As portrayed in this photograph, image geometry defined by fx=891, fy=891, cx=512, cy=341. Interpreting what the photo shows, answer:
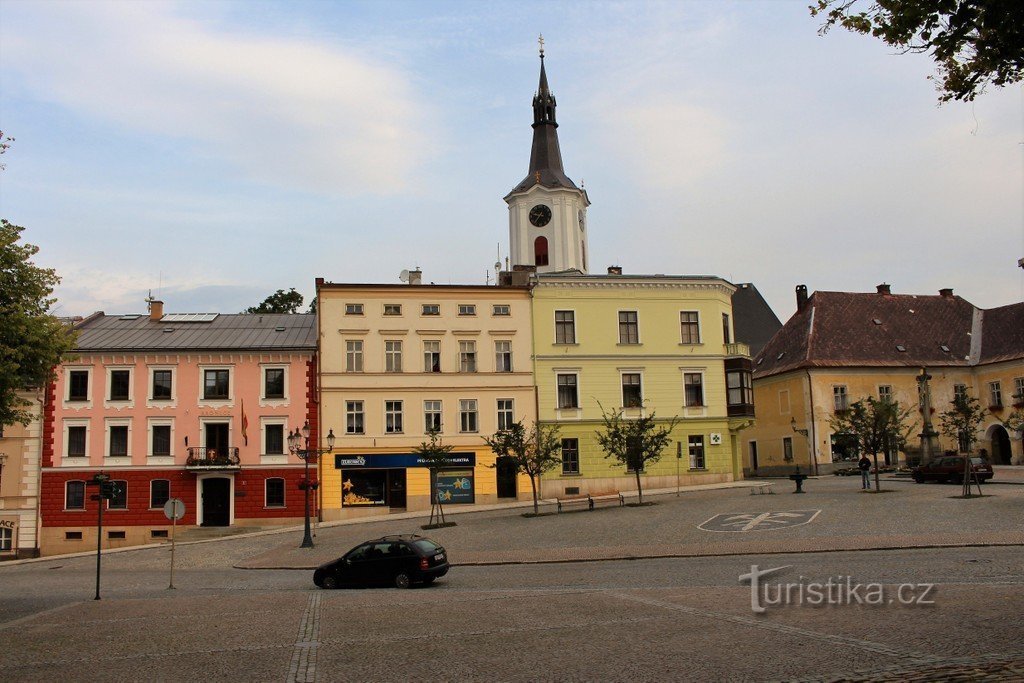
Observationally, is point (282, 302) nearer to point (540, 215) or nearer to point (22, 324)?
point (540, 215)

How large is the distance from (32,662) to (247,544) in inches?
881

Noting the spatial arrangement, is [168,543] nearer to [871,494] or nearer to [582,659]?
[871,494]

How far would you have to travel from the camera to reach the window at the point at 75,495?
41906 millimetres

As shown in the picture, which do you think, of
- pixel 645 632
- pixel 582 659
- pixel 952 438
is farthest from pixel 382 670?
pixel 952 438

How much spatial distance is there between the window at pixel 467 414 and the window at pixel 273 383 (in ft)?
Result: 29.2

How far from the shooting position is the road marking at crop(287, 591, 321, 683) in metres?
12.1

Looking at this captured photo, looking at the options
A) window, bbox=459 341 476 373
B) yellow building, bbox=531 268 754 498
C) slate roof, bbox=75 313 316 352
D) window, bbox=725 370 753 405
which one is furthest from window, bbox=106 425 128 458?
window, bbox=725 370 753 405

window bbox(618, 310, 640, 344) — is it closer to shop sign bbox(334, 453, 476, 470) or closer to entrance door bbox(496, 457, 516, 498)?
entrance door bbox(496, 457, 516, 498)

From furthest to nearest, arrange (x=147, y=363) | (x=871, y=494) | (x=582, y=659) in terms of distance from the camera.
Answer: (x=147, y=363) < (x=871, y=494) < (x=582, y=659)

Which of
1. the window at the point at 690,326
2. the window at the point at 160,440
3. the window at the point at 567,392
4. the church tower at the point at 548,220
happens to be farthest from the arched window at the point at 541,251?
the window at the point at 160,440

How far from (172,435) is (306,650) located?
105ft

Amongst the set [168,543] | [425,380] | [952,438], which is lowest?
[168,543]

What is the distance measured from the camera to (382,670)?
12.2 metres

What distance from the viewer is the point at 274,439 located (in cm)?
4359
